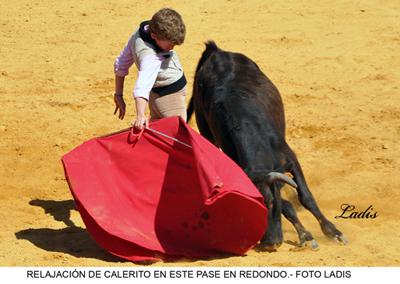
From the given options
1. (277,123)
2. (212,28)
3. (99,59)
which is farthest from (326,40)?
(277,123)

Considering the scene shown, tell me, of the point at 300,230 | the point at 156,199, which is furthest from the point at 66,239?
the point at 300,230

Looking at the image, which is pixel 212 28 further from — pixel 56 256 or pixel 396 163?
pixel 56 256

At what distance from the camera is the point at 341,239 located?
679cm

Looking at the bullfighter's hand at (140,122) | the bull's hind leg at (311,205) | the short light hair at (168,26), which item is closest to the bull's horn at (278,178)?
the bull's hind leg at (311,205)

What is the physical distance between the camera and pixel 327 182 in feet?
26.5

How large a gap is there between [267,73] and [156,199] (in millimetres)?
4306

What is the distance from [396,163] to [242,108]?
1.84 m

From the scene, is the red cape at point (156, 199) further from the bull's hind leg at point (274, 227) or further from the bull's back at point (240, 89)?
the bull's back at point (240, 89)

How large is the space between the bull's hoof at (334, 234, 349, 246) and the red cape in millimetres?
730

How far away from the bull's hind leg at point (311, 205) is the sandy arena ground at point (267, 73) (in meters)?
0.09

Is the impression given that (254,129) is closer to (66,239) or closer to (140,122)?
(140,122)

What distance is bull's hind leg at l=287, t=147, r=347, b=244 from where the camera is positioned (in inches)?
269

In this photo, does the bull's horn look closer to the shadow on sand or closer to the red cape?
the red cape

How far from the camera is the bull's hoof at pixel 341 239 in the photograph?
677cm
